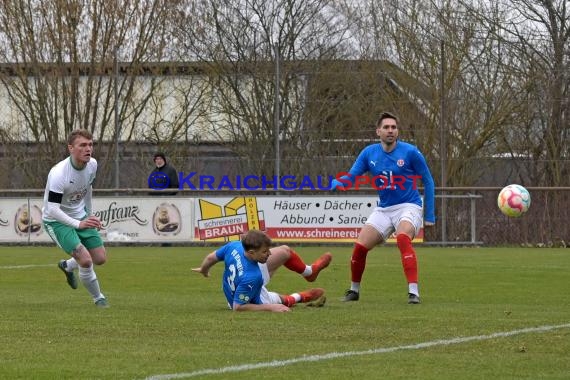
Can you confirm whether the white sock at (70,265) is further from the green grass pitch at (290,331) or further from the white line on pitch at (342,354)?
the white line on pitch at (342,354)

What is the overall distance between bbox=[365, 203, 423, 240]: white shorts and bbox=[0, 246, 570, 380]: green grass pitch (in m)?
0.73

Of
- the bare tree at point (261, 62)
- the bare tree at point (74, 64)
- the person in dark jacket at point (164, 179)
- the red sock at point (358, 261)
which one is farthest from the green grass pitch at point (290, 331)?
the bare tree at point (74, 64)

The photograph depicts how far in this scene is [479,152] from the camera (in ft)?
96.5

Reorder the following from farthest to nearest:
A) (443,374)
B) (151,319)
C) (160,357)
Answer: (151,319) < (160,357) < (443,374)

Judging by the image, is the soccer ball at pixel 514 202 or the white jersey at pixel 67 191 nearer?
the white jersey at pixel 67 191

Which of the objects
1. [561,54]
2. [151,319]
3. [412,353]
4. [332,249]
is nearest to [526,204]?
[332,249]

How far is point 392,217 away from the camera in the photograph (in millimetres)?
12594

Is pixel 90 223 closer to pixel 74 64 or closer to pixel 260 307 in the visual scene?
pixel 260 307

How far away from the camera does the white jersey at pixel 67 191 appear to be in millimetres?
11719

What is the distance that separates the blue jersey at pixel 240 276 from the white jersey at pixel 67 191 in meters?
1.51

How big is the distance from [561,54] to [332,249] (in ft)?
27.6

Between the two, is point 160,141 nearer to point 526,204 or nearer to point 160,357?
point 526,204

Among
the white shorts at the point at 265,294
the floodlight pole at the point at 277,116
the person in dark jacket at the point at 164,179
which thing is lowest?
the white shorts at the point at 265,294

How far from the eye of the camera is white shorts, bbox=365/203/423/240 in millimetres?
12508
